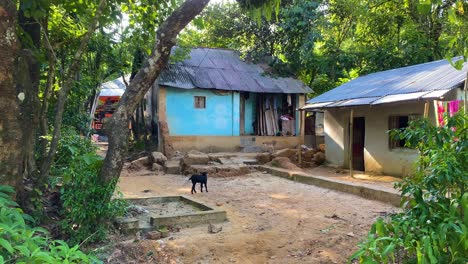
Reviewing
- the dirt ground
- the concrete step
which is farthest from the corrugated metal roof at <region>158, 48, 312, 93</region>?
the dirt ground

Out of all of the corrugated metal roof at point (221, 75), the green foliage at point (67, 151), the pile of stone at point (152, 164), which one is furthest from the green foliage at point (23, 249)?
the corrugated metal roof at point (221, 75)

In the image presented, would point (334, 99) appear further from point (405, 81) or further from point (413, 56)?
point (413, 56)

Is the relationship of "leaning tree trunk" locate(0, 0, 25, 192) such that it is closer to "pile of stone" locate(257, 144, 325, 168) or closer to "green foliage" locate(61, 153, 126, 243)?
"green foliage" locate(61, 153, 126, 243)

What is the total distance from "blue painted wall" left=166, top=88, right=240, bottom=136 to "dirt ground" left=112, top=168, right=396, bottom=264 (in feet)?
19.5

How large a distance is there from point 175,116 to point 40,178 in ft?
37.6

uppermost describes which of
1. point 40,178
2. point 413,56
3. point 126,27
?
point 413,56

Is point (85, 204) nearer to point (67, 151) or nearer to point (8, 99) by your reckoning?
point (67, 151)

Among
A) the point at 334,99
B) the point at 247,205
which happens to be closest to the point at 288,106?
the point at 334,99

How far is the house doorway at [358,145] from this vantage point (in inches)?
551

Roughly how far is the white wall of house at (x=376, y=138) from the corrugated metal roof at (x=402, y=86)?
18.4 inches

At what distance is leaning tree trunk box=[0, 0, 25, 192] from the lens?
10.5 feet

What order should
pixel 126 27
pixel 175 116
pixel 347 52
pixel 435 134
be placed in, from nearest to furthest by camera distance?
pixel 435 134
pixel 126 27
pixel 175 116
pixel 347 52

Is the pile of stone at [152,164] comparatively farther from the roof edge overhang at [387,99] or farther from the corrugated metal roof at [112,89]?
the corrugated metal roof at [112,89]

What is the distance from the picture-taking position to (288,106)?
62.6ft
